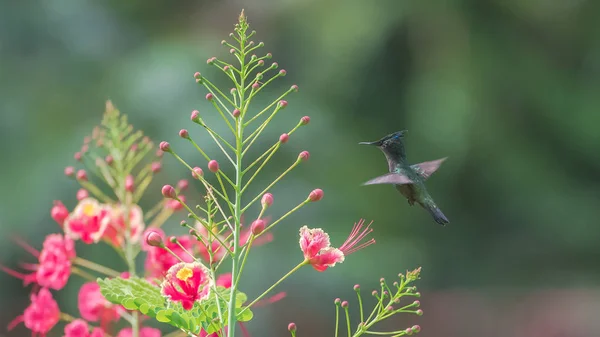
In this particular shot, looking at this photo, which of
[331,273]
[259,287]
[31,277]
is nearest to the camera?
[31,277]

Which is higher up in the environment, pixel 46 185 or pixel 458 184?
pixel 458 184

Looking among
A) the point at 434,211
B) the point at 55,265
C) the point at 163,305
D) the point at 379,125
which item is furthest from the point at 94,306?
the point at 379,125

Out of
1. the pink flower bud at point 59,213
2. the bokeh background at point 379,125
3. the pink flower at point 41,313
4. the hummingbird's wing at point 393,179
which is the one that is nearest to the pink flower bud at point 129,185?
the pink flower bud at point 59,213

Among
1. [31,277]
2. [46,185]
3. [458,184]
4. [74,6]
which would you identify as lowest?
[31,277]

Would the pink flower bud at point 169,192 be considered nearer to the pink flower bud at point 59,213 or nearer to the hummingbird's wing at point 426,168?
the hummingbird's wing at point 426,168

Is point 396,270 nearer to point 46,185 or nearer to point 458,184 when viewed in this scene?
point 458,184

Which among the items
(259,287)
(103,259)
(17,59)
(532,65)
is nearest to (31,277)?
(259,287)

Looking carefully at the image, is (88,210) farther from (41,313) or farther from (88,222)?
(41,313)

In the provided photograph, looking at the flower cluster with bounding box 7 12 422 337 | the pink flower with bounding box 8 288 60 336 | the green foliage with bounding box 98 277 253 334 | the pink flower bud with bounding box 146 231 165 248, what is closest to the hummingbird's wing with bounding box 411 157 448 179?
the flower cluster with bounding box 7 12 422 337

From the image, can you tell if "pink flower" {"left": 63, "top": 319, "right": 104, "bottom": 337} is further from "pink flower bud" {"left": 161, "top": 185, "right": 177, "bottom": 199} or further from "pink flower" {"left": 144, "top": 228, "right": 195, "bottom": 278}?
"pink flower bud" {"left": 161, "top": 185, "right": 177, "bottom": 199}

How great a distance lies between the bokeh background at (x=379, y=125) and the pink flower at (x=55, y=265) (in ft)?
11.8

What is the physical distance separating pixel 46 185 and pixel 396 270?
7.72ft

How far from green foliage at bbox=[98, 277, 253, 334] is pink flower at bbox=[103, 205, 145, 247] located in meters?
0.32

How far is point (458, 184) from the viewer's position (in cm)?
629
